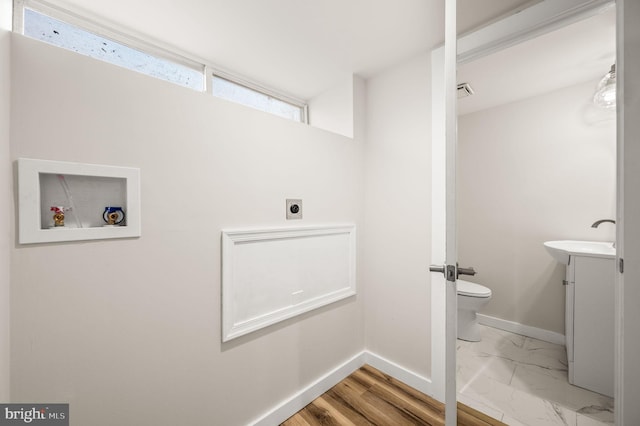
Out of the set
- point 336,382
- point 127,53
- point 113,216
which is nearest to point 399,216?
point 336,382

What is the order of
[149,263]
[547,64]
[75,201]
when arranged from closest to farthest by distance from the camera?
1. [75,201]
2. [149,263]
3. [547,64]

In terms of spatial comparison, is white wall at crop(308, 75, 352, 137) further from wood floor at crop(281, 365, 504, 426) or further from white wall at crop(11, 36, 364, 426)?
wood floor at crop(281, 365, 504, 426)

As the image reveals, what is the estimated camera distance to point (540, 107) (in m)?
2.11

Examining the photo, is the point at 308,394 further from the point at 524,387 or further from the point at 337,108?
the point at 337,108

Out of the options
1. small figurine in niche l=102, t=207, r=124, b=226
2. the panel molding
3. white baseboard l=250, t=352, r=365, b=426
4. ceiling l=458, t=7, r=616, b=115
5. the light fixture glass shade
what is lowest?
white baseboard l=250, t=352, r=365, b=426

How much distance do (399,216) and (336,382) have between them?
130 cm

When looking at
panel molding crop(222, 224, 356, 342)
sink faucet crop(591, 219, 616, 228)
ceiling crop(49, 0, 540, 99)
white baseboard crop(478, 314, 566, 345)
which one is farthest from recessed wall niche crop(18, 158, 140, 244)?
white baseboard crop(478, 314, 566, 345)

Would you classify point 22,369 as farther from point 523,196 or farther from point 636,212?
point 523,196

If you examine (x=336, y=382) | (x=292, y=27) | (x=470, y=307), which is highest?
(x=292, y=27)

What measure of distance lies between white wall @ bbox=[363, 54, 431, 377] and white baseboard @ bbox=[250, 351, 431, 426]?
5cm

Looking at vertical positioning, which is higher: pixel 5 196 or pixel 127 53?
pixel 127 53

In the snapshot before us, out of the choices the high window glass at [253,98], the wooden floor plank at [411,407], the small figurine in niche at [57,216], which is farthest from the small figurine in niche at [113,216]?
the wooden floor plank at [411,407]

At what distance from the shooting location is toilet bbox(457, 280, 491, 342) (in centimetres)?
198

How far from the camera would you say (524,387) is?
159 cm
